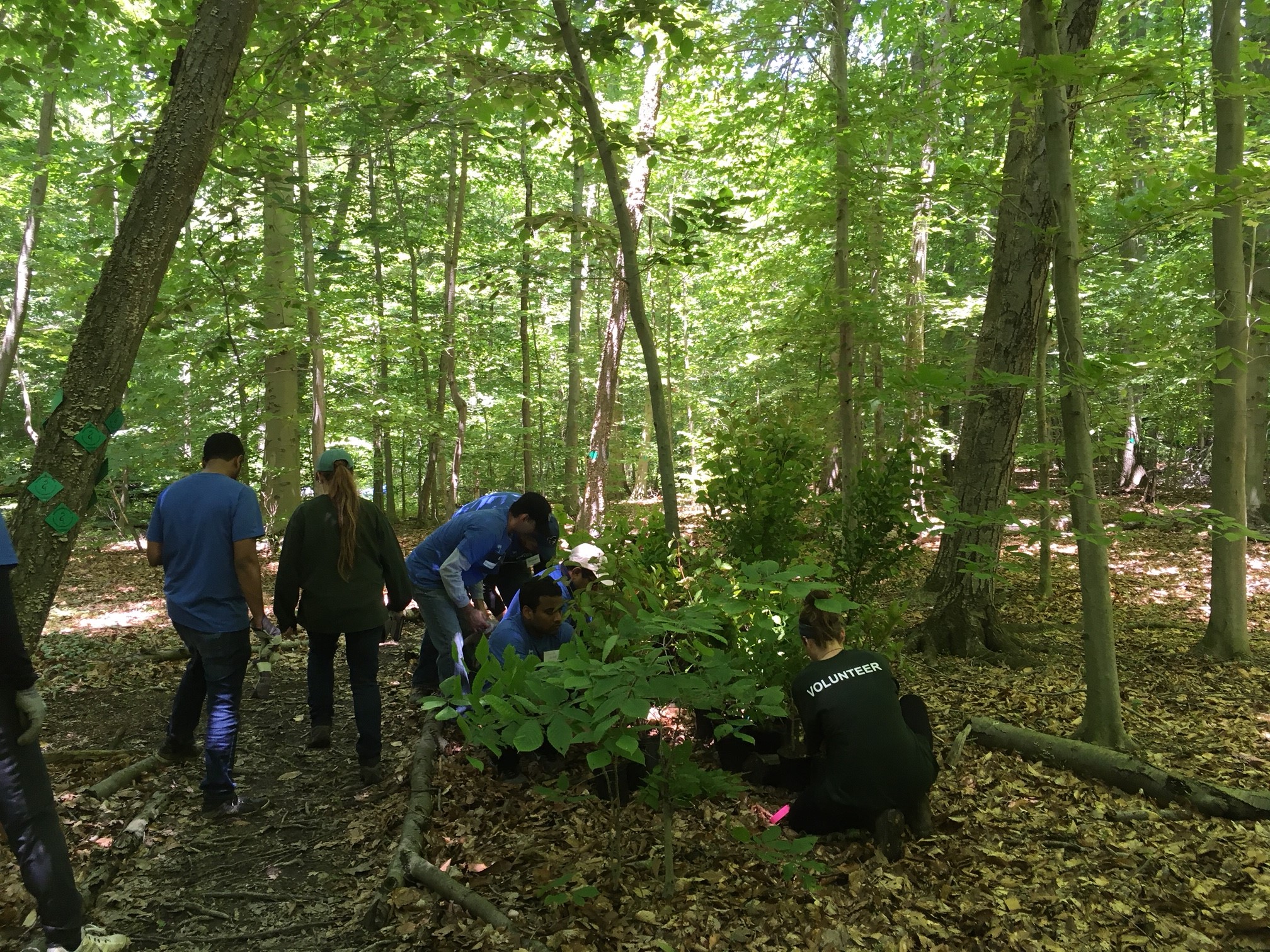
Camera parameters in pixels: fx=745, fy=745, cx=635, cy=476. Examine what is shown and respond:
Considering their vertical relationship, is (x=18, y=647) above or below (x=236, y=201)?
below

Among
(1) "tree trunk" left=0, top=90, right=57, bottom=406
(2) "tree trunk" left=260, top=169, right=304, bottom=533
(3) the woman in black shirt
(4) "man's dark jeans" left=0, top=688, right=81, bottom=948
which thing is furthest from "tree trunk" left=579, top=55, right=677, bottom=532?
(1) "tree trunk" left=0, top=90, right=57, bottom=406

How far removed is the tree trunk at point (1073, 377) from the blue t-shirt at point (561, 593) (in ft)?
8.83

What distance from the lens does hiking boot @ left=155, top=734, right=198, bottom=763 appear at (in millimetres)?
4340

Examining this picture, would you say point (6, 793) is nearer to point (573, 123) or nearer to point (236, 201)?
point (236, 201)

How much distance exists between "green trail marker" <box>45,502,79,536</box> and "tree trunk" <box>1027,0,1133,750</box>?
4.57m

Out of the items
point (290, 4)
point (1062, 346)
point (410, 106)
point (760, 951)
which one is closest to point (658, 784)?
point (760, 951)

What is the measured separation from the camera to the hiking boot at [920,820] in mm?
3473

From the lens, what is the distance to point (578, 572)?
13.8 ft

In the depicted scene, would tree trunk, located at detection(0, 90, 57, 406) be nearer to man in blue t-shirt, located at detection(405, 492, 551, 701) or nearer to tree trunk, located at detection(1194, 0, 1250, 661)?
man in blue t-shirt, located at detection(405, 492, 551, 701)

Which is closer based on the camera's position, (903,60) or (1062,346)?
(1062,346)

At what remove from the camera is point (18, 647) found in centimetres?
247

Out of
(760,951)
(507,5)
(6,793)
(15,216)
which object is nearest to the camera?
(6,793)

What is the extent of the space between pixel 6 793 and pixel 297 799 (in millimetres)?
1825

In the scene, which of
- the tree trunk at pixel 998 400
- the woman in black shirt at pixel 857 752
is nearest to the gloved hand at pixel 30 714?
the woman in black shirt at pixel 857 752
